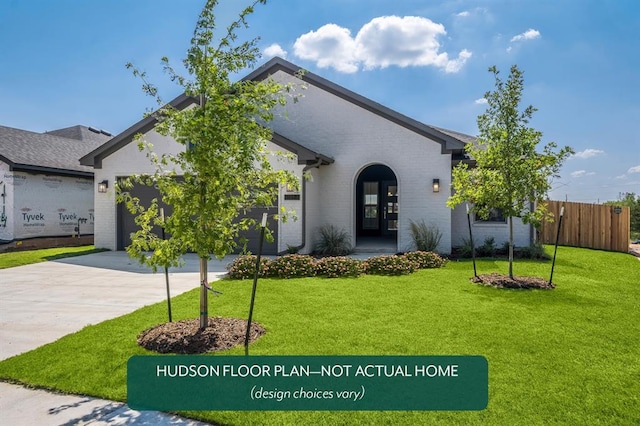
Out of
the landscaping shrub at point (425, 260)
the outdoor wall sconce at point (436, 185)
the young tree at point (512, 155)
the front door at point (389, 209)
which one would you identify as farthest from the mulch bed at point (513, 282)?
the front door at point (389, 209)

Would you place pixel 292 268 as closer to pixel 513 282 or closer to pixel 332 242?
pixel 332 242

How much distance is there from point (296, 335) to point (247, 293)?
2.52 m

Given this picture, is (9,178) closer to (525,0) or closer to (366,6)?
(366,6)

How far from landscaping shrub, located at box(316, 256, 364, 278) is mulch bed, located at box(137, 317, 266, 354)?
12.4 ft

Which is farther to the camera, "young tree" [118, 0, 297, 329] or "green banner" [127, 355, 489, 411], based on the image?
"young tree" [118, 0, 297, 329]

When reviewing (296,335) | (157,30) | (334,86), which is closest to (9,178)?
(157,30)

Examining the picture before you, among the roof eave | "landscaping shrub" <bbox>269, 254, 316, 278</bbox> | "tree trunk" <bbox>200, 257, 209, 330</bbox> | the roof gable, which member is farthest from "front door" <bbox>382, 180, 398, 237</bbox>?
"tree trunk" <bbox>200, 257, 209, 330</bbox>

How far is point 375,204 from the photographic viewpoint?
54.4 feet

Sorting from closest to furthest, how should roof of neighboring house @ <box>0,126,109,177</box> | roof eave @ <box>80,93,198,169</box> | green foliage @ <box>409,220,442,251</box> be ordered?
green foliage @ <box>409,220,442,251</box> → roof eave @ <box>80,93,198,169</box> → roof of neighboring house @ <box>0,126,109,177</box>

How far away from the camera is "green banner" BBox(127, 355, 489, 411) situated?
308 cm

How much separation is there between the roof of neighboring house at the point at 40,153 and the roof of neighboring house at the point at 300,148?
3179 millimetres

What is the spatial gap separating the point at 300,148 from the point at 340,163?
2203 millimetres

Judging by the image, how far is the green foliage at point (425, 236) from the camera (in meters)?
11.9

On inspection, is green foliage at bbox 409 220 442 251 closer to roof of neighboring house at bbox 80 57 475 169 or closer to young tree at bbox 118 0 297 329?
roof of neighboring house at bbox 80 57 475 169
